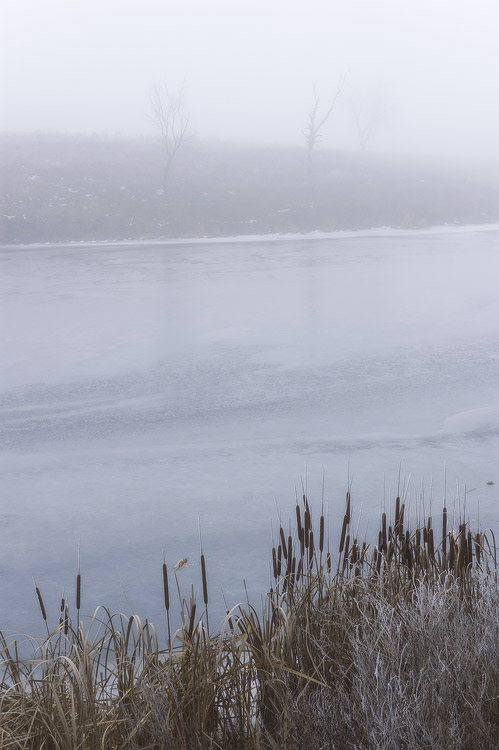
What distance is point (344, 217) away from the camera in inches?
1253

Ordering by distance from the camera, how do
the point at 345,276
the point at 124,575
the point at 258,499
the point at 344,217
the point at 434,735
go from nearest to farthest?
the point at 434,735
the point at 124,575
the point at 258,499
the point at 345,276
the point at 344,217

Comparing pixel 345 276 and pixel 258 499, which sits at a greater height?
pixel 345 276

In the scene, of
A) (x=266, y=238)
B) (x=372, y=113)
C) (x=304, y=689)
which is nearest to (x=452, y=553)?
(x=304, y=689)

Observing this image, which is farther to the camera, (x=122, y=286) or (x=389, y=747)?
(x=122, y=286)

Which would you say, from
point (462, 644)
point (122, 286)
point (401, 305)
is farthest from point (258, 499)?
point (122, 286)

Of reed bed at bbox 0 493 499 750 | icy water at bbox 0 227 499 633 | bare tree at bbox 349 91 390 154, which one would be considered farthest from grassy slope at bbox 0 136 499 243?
reed bed at bbox 0 493 499 750

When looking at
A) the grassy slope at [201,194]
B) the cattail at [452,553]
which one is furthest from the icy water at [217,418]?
the grassy slope at [201,194]

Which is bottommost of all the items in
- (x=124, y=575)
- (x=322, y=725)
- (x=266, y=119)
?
(x=124, y=575)

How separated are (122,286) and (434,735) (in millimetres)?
13129

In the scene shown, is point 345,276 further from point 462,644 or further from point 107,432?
point 462,644

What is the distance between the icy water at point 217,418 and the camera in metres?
4.47

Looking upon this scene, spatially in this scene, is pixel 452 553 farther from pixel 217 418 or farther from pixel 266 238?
pixel 266 238

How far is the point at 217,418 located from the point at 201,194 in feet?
90.5

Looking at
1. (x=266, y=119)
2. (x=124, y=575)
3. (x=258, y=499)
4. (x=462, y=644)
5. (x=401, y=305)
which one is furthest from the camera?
(x=266, y=119)
